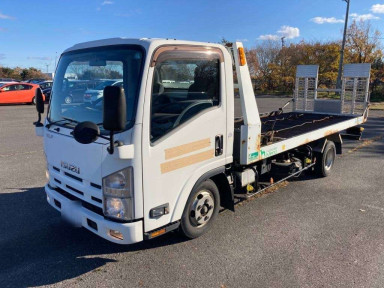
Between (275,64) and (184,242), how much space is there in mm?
36098

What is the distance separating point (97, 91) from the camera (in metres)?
3.33

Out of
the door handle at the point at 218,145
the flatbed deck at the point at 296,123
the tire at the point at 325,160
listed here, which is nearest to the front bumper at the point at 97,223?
the door handle at the point at 218,145

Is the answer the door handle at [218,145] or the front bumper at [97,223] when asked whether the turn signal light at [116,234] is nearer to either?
the front bumper at [97,223]

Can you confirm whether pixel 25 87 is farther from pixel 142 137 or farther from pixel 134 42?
pixel 142 137

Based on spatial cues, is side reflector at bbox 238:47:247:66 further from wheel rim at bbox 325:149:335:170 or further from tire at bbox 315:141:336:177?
wheel rim at bbox 325:149:335:170

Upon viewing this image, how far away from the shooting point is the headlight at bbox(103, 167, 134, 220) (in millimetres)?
2889

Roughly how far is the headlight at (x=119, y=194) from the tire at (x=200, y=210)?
774 mm

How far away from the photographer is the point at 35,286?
2.98m

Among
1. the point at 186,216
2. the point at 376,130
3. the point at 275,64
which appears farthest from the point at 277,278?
the point at 275,64

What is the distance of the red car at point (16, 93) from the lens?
21.9m

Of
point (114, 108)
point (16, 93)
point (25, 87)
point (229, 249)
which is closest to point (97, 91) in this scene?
point (114, 108)

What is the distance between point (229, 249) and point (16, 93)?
22987 millimetres

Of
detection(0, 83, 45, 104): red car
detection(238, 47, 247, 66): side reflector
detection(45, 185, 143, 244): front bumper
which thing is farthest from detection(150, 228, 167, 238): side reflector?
detection(0, 83, 45, 104): red car

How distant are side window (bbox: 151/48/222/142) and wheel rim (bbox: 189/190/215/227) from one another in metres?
0.96
